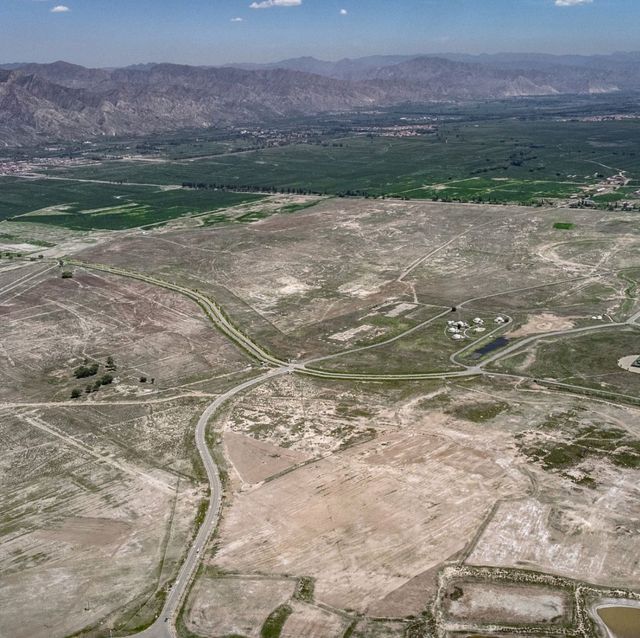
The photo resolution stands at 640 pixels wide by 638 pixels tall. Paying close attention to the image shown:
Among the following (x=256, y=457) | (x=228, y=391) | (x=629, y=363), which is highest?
(x=228, y=391)

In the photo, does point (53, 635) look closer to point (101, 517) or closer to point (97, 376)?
point (101, 517)

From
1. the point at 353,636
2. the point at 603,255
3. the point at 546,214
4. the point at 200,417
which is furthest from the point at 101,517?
the point at 546,214

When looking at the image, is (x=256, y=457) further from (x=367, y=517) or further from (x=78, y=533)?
(x=78, y=533)

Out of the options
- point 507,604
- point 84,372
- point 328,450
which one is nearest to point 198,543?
point 328,450

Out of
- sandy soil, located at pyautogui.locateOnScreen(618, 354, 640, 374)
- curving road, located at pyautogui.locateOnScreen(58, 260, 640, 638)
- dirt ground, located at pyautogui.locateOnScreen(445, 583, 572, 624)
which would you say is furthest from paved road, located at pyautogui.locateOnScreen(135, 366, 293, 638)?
sandy soil, located at pyautogui.locateOnScreen(618, 354, 640, 374)

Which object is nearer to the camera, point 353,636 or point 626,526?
point 353,636

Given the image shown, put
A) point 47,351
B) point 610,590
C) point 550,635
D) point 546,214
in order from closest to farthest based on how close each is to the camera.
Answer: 1. point 550,635
2. point 610,590
3. point 47,351
4. point 546,214

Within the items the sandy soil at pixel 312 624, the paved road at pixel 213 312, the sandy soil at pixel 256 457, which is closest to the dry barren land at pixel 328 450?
the sandy soil at pixel 312 624

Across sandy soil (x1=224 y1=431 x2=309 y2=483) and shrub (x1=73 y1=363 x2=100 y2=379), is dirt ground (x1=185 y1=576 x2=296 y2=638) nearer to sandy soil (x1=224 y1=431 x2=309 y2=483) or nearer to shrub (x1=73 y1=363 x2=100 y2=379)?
sandy soil (x1=224 y1=431 x2=309 y2=483)

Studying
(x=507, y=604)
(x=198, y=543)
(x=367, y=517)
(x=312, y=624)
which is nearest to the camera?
(x=312, y=624)
